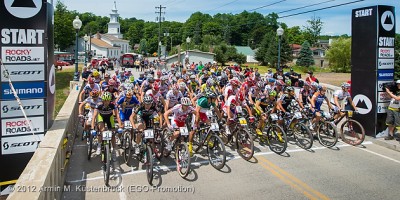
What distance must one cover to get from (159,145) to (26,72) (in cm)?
358

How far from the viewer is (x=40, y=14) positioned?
7949mm

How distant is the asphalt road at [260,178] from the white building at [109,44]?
9098 cm

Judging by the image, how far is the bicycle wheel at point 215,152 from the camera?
8545mm

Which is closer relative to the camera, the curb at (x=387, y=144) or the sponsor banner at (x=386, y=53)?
the curb at (x=387, y=144)

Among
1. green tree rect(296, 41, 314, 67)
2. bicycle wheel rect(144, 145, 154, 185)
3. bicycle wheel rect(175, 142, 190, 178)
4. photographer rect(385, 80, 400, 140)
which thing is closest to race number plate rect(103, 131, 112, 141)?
bicycle wheel rect(144, 145, 154, 185)

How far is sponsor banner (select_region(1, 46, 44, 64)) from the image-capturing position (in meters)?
7.62

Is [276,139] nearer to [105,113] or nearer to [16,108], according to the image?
[105,113]

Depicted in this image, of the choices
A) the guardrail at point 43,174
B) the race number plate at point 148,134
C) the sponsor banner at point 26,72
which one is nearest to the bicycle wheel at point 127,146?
the race number plate at point 148,134

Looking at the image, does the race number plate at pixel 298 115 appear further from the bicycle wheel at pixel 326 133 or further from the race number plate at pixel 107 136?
the race number plate at pixel 107 136

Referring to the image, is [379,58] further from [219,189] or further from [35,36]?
[35,36]

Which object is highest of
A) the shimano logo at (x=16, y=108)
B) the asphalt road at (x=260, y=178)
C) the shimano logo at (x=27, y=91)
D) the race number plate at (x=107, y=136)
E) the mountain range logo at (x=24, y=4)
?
the mountain range logo at (x=24, y=4)

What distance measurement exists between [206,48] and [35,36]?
243 feet

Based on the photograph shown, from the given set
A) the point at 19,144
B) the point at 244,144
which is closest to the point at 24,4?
the point at 19,144

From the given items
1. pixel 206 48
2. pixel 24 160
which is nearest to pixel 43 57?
pixel 24 160
